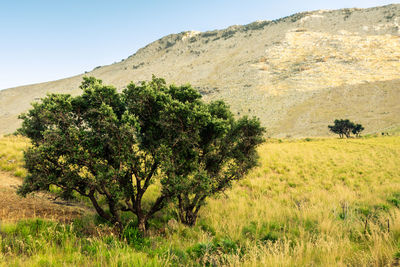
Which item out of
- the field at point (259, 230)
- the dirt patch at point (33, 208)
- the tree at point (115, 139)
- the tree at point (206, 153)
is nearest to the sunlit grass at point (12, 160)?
the field at point (259, 230)

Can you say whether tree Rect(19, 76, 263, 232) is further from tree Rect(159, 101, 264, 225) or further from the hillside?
the hillside

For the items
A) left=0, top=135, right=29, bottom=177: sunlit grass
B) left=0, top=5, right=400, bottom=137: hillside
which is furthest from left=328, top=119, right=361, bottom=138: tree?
left=0, top=135, right=29, bottom=177: sunlit grass

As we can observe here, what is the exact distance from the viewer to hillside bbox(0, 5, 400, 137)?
59125mm

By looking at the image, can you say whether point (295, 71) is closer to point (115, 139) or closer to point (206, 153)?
point (206, 153)

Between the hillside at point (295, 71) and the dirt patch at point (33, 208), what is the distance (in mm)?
51658

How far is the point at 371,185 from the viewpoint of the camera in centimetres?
1398

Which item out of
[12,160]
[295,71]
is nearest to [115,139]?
[12,160]

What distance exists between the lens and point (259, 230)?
6.94 meters

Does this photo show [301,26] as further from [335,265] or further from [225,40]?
[335,265]

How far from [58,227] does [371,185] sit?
17.5 m

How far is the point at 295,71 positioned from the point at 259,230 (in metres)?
83.9

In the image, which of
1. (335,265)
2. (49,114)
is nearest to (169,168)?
(49,114)

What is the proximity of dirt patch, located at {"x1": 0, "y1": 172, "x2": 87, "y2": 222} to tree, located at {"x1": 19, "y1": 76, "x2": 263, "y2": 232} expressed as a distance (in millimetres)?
1052

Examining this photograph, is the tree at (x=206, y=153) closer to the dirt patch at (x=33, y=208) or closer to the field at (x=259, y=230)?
the field at (x=259, y=230)
